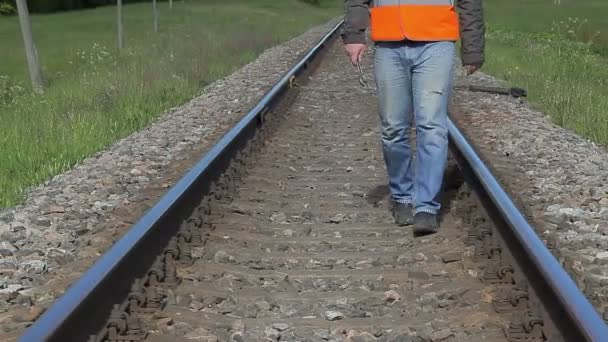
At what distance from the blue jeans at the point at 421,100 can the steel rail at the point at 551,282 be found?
34 centimetres

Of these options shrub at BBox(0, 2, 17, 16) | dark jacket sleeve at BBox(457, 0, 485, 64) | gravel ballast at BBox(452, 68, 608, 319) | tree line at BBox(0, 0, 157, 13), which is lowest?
tree line at BBox(0, 0, 157, 13)

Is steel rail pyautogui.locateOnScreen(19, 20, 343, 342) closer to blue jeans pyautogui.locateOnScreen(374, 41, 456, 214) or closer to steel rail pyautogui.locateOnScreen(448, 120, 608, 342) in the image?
blue jeans pyautogui.locateOnScreen(374, 41, 456, 214)

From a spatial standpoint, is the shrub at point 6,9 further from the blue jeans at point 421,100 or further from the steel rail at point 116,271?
the blue jeans at point 421,100

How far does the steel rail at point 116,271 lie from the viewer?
3.43 m

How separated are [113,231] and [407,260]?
5.37 ft

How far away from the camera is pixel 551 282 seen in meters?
3.80

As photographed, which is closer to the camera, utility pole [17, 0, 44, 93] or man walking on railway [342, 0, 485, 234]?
man walking on railway [342, 0, 485, 234]

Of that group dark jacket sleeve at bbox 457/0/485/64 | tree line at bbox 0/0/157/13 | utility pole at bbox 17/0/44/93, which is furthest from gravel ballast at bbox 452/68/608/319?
tree line at bbox 0/0/157/13

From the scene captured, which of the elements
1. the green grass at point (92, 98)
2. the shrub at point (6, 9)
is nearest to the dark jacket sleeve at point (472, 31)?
the green grass at point (92, 98)

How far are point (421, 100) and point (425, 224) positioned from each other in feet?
2.30

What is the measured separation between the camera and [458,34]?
5535mm

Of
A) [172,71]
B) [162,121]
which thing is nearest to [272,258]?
[162,121]

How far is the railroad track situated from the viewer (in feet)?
12.4

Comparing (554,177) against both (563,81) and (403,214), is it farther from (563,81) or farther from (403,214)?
(563,81)
